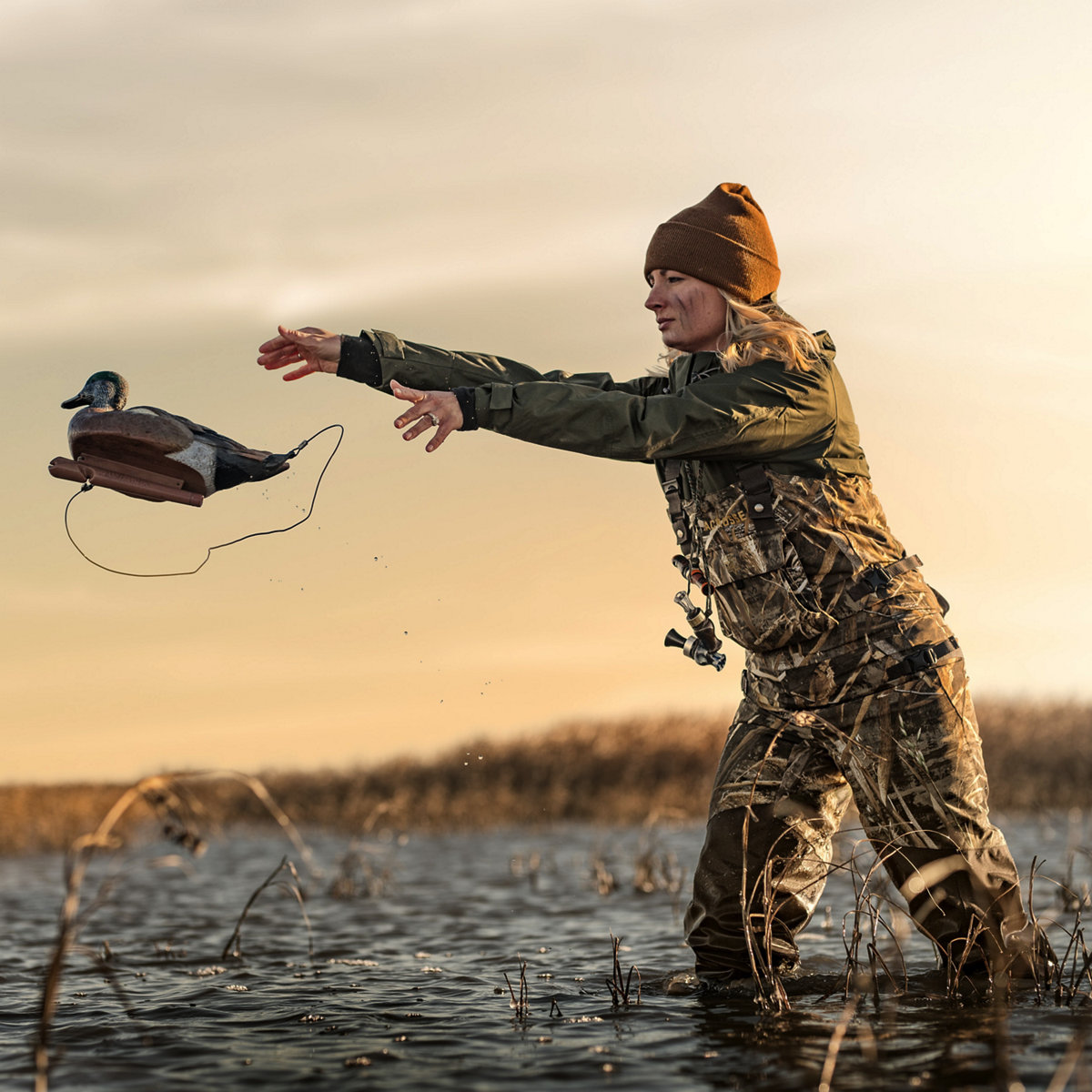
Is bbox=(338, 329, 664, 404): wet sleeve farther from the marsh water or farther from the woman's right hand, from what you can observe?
the marsh water

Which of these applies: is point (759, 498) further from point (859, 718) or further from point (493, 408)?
Answer: point (493, 408)

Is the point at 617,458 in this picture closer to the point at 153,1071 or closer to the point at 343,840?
the point at 153,1071

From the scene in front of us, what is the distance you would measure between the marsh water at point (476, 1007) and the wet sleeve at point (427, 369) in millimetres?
2192

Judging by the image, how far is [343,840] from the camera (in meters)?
17.9

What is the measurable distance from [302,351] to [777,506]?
6.93 ft

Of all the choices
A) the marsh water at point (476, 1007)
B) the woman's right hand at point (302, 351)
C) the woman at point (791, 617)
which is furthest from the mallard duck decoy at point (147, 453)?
the marsh water at point (476, 1007)

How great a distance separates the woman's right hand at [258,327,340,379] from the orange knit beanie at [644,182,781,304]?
1414mm

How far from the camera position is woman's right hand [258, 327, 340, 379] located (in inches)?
209

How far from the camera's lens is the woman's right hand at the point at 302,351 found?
17.5 ft

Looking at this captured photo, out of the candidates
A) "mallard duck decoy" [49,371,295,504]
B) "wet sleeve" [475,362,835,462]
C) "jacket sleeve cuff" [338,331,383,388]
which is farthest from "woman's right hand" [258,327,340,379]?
"wet sleeve" [475,362,835,462]

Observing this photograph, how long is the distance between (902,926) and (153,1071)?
2660mm

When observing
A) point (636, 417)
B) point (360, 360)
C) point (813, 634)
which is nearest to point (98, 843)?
point (636, 417)

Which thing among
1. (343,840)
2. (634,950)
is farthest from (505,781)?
(634,950)

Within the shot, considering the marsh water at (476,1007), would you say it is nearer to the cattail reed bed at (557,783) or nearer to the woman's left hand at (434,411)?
the woman's left hand at (434,411)
